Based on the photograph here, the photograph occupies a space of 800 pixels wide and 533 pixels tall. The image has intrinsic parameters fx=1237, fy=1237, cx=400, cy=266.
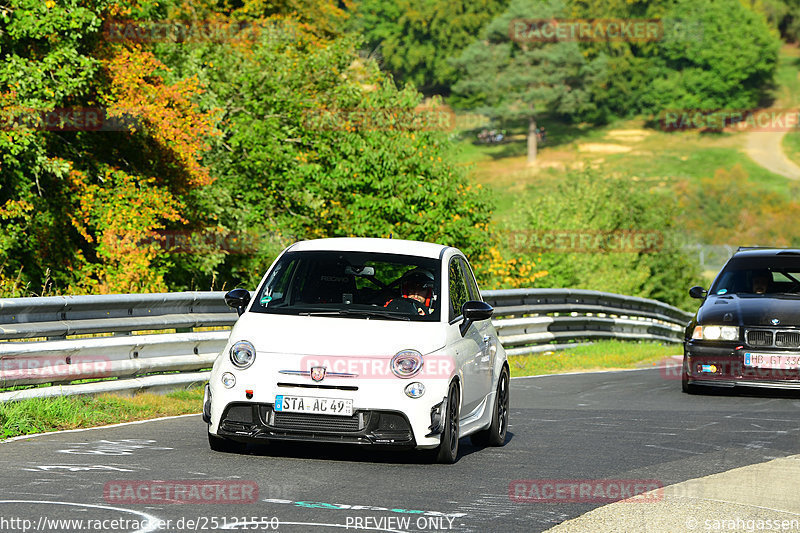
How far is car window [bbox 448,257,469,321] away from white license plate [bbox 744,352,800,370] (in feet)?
18.6

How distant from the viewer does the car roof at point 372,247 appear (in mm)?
9891

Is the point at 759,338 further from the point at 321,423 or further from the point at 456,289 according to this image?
the point at 321,423

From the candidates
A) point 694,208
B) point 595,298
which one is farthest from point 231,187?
point 694,208

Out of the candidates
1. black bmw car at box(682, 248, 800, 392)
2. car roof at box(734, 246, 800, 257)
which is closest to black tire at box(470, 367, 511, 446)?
black bmw car at box(682, 248, 800, 392)

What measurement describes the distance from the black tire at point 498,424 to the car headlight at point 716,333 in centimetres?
517

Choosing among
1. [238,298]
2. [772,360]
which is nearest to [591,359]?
[772,360]

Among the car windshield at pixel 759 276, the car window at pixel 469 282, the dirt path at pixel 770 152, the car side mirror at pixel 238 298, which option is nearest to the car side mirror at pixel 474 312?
the car window at pixel 469 282

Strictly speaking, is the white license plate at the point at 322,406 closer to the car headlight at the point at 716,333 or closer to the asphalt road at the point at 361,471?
the asphalt road at the point at 361,471

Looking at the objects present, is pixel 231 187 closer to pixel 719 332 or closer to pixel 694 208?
pixel 719 332

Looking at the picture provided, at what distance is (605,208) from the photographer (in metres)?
54.4

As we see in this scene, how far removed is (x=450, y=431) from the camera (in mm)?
8773

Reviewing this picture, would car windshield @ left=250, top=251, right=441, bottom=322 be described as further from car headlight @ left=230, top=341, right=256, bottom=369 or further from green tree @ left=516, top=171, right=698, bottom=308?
green tree @ left=516, top=171, right=698, bottom=308

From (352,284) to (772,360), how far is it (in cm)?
693

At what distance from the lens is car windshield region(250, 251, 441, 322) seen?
9.35 m
